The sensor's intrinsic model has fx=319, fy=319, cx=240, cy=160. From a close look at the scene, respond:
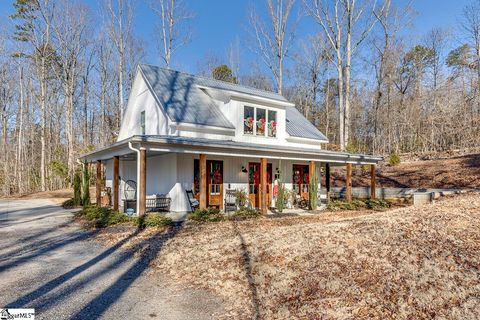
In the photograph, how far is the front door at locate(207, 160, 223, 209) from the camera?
1302 cm

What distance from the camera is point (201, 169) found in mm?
10859

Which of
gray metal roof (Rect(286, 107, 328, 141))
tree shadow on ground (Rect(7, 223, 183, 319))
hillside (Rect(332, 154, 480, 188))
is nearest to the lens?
tree shadow on ground (Rect(7, 223, 183, 319))

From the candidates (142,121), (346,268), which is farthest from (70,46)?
(346,268)

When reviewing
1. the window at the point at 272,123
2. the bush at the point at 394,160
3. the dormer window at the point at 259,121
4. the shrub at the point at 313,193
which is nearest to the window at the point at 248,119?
the dormer window at the point at 259,121

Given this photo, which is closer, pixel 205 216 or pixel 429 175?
pixel 205 216

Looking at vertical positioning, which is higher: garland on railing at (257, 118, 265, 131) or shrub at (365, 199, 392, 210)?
garland on railing at (257, 118, 265, 131)

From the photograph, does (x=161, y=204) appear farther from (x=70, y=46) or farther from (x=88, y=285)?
(x=70, y=46)

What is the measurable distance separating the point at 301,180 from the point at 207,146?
7179 mm

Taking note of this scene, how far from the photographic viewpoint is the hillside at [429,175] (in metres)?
17.4

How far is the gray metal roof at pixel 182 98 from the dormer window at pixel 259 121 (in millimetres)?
949

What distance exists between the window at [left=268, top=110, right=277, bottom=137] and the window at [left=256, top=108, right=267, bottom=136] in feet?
1.15

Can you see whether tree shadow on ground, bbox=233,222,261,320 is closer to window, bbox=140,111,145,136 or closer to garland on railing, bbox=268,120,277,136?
garland on railing, bbox=268,120,277,136

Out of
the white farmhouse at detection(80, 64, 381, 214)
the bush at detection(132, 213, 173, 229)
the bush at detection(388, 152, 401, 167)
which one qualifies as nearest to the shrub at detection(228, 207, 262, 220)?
the white farmhouse at detection(80, 64, 381, 214)

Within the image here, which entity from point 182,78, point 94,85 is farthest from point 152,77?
point 94,85
